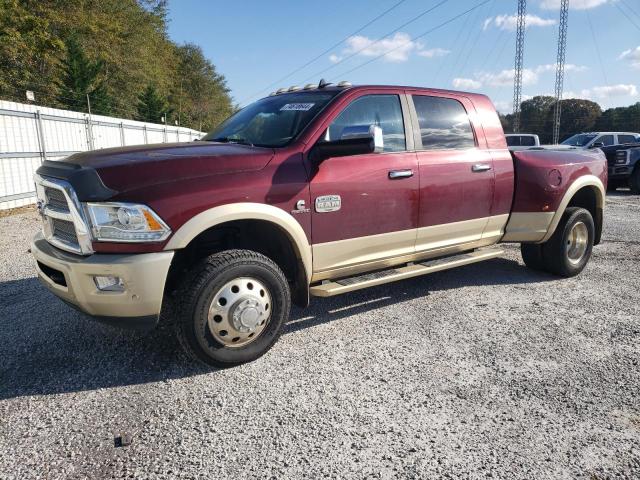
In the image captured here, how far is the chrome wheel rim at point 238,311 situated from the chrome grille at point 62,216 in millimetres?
850

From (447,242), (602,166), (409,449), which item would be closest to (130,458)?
(409,449)

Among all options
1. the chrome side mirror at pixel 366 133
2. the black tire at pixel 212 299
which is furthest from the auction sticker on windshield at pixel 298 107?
the black tire at pixel 212 299

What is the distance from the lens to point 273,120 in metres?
3.83

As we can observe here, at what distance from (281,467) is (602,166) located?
5170 mm

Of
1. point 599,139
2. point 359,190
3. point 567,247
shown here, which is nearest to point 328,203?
point 359,190

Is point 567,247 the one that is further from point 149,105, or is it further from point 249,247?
point 149,105

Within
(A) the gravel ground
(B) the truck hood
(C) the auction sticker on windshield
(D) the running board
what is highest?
(C) the auction sticker on windshield

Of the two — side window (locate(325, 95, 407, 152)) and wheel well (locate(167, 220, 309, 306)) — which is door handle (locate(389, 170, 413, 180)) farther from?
wheel well (locate(167, 220, 309, 306))

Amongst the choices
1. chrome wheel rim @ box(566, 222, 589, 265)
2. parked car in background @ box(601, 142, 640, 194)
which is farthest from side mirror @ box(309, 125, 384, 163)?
parked car in background @ box(601, 142, 640, 194)

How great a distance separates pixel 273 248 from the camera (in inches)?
140

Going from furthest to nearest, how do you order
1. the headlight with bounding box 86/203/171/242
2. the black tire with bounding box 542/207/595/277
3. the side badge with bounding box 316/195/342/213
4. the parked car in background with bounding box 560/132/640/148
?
the parked car in background with bounding box 560/132/640/148 → the black tire with bounding box 542/207/595/277 → the side badge with bounding box 316/195/342/213 → the headlight with bounding box 86/203/171/242

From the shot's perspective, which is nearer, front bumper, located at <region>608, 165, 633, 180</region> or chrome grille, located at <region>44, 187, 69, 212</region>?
chrome grille, located at <region>44, 187, 69, 212</region>

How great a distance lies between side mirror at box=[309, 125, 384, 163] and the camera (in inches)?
122

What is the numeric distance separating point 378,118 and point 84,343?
294 centimetres
